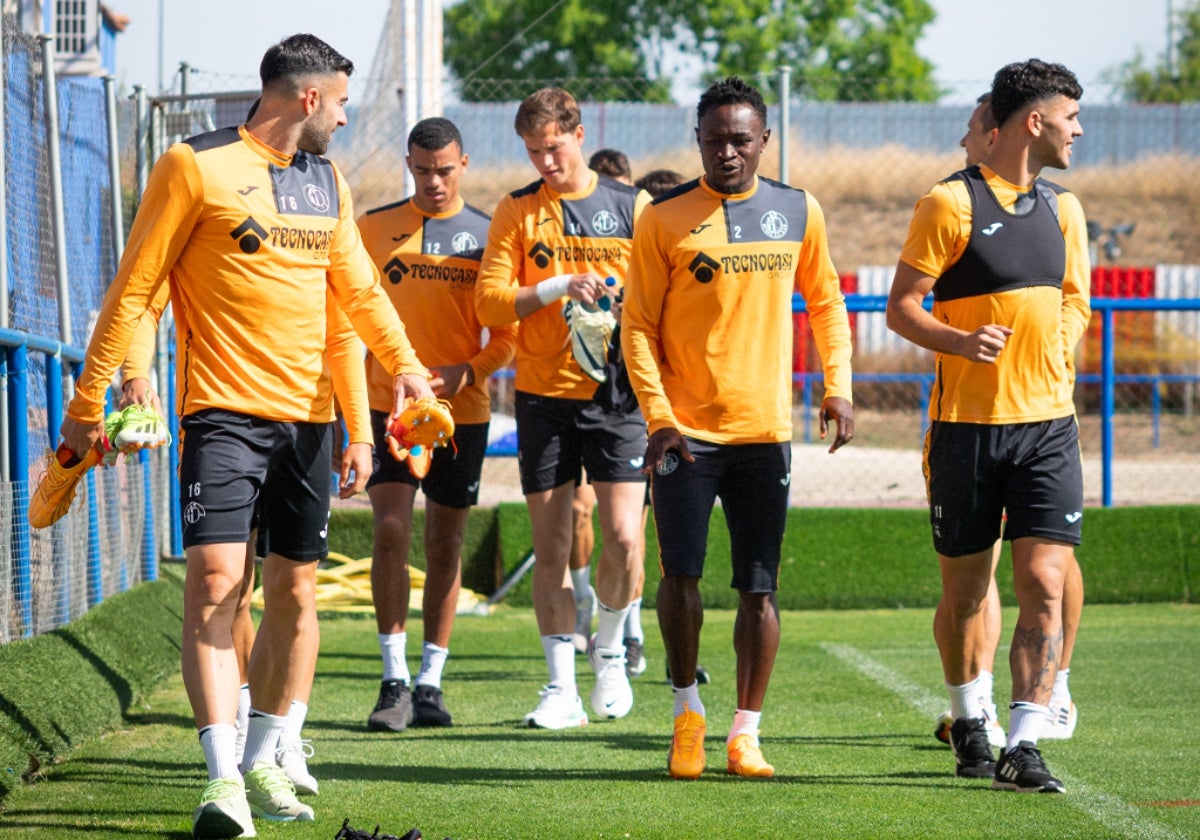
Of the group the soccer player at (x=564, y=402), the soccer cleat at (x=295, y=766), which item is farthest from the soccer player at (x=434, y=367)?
the soccer cleat at (x=295, y=766)

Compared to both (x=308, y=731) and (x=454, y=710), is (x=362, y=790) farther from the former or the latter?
(x=454, y=710)

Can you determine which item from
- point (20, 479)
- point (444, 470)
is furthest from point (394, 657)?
point (20, 479)

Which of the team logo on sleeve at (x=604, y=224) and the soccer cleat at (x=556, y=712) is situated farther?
the team logo on sleeve at (x=604, y=224)

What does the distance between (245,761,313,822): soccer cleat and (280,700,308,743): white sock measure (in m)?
0.27

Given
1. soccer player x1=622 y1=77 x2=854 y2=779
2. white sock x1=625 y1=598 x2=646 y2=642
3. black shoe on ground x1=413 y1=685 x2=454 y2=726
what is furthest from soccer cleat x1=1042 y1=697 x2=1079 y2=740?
white sock x1=625 y1=598 x2=646 y2=642

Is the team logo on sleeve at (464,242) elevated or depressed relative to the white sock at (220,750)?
elevated

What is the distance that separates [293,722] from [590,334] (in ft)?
7.07

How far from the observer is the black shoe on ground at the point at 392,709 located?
20.5 ft

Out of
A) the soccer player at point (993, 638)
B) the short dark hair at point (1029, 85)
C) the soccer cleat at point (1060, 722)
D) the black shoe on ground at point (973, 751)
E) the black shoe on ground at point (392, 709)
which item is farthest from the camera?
the black shoe on ground at point (392, 709)

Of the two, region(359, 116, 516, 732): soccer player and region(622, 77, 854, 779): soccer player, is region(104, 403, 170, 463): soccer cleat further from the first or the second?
region(359, 116, 516, 732): soccer player

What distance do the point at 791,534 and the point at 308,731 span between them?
196 inches

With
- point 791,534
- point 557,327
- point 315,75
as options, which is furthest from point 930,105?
point 315,75

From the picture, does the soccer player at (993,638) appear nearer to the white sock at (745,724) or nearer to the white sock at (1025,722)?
the white sock at (1025,722)

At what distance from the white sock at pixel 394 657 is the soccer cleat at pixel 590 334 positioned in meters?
1.35
